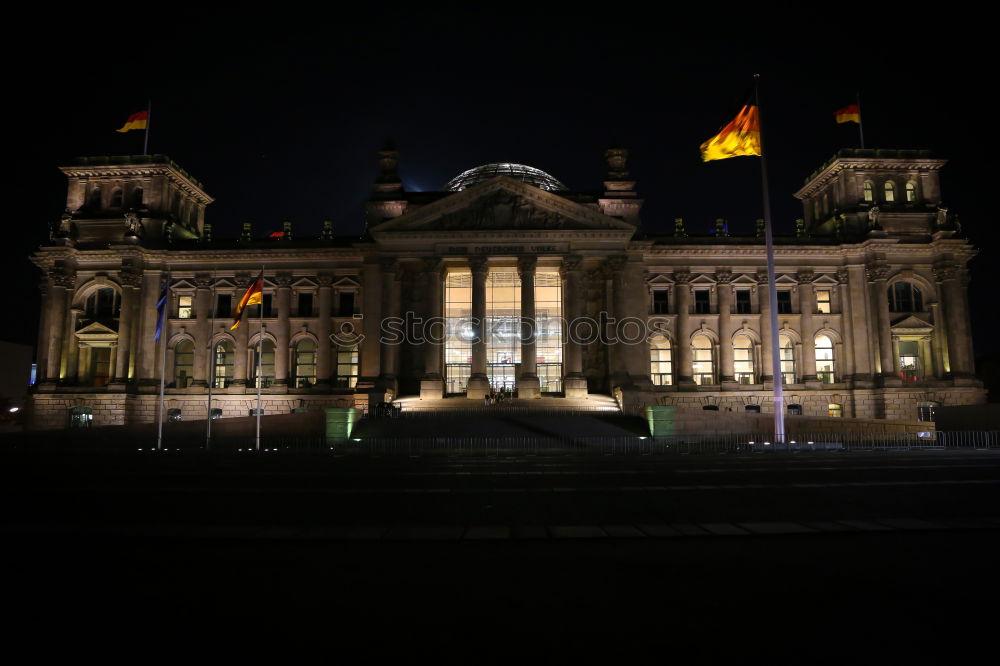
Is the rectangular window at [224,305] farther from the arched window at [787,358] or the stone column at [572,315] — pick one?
the arched window at [787,358]

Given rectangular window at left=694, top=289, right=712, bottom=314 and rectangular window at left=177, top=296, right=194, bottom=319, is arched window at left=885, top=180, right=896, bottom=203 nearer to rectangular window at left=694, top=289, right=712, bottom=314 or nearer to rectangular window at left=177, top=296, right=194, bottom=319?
rectangular window at left=694, top=289, right=712, bottom=314

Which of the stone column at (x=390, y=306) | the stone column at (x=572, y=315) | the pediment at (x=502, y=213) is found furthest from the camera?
the stone column at (x=390, y=306)

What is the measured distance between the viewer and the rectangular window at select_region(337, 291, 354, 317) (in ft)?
206

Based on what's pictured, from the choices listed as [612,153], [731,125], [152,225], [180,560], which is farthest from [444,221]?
[180,560]

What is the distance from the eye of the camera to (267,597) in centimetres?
673

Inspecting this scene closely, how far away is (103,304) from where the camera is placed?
62.9 meters

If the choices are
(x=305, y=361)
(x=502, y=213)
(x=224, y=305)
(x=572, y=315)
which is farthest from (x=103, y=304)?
(x=572, y=315)

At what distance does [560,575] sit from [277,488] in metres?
10.4

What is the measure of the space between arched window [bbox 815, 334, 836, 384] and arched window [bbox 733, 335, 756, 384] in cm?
627

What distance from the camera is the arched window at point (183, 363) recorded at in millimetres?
62375

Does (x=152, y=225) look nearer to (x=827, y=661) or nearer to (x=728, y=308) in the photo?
(x=728, y=308)

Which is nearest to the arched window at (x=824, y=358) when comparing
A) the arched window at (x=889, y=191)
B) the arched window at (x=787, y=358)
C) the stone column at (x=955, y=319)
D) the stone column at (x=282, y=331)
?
the arched window at (x=787, y=358)

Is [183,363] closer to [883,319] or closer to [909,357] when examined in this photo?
[883,319]

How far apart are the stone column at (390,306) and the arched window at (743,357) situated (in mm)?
32180
